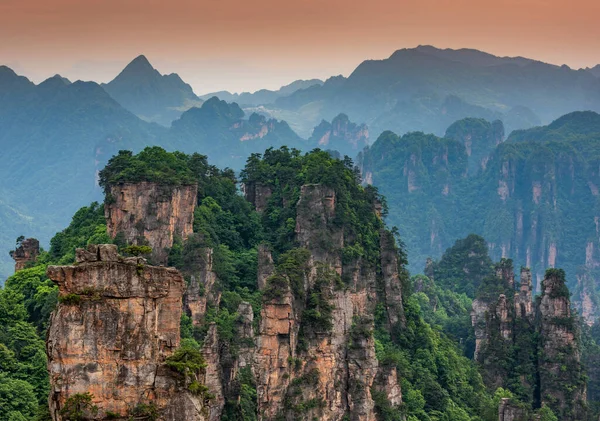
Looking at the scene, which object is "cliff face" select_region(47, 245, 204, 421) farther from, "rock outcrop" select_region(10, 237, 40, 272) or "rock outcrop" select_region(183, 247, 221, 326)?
"rock outcrop" select_region(10, 237, 40, 272)

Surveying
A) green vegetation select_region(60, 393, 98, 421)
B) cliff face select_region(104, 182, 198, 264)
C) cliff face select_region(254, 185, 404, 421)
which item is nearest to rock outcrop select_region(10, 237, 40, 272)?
cliff face select_region(104, 182, 198, 264)

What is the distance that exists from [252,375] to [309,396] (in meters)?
3.28

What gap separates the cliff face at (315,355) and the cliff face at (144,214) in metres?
9.89

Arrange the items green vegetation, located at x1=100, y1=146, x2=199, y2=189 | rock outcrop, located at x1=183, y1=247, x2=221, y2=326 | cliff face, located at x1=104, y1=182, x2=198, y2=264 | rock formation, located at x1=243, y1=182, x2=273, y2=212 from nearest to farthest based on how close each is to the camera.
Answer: rock outcrop, located at x1=183, y1=247, x2=221, y2=326, cliff face, located at x1=104, y1=182, x2=198, y2=264, green vegetation, located at x1=100, y1=146, x2=199, y2=189, rock formation, located at x1=243, y1=182, x2=273, y2=212

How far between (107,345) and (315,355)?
2626 cm

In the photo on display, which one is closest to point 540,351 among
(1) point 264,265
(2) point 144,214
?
(1) point 264,265

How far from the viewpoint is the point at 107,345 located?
31375 millimetres

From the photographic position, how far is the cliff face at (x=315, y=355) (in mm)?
54156

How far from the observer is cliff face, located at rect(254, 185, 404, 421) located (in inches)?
2132

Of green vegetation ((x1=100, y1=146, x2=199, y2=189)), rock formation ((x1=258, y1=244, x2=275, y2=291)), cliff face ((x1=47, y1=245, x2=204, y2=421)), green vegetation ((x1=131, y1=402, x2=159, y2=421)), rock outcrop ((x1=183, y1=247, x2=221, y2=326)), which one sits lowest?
green vegetation ((x1=131, y1=402, x2=159, y2=421))

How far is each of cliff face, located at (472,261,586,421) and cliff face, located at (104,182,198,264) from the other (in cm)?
2744

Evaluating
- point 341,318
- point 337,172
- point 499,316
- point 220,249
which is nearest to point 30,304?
point 220,249

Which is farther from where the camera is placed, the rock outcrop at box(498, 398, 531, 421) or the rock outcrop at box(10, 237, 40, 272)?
the rock outcrop at box(10, 237, 40, 272)

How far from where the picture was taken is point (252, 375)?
56594mm
